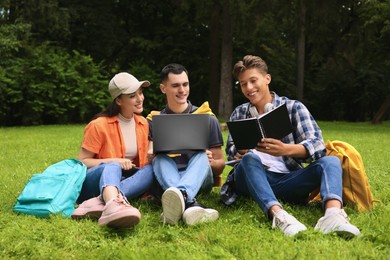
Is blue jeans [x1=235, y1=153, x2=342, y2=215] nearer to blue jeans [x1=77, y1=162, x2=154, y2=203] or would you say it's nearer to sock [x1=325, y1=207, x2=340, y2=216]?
sock [x1=325, y1=207, x2=340, y2=216]

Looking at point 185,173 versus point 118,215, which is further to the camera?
point 185,173

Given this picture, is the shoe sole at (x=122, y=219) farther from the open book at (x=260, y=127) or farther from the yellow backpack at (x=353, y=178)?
the yellow backpack at (x=353, y=178)

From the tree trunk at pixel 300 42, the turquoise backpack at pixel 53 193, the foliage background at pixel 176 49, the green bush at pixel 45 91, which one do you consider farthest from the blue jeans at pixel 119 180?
the tree trunk at pixel 300 42

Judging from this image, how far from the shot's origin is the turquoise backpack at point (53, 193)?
11.5 feet

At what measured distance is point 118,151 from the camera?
156 inches

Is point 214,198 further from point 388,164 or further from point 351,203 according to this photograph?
point 388,164

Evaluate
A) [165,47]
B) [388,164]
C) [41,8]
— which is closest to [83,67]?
[41,8]

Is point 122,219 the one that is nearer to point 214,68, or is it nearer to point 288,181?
point 288,181

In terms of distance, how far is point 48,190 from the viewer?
140 inches

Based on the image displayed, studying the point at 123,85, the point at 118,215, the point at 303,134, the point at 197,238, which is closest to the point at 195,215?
the point at 197,238

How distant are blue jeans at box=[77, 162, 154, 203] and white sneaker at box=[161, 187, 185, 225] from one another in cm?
50

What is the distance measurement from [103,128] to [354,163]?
1.98 metres

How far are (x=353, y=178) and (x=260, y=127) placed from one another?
87cm

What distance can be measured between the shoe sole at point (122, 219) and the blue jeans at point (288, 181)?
2.83 feet
